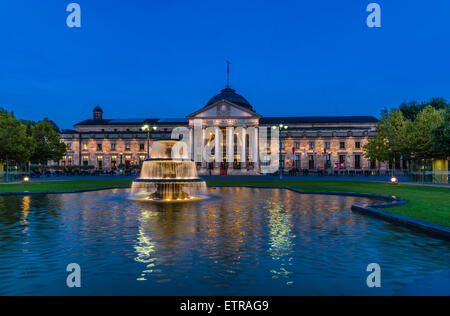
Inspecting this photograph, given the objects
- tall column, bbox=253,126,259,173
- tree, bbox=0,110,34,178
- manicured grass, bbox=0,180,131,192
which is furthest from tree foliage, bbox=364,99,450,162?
tree, bbox=0,110,34,178

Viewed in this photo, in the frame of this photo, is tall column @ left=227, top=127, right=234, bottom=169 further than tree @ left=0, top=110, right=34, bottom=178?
Yes

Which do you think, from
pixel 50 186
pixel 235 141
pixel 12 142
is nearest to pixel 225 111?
pixel 235 141

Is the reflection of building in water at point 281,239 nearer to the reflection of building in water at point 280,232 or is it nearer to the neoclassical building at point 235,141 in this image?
the reflection of building in water at point 280,232

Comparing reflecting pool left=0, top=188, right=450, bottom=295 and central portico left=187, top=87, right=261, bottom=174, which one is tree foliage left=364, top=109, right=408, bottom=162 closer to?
central portico left=187, top=87, right=261, bottom=174

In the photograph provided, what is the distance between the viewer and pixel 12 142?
158 feet

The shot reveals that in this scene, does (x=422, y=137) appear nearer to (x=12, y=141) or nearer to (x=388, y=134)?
(x=388, y=134)

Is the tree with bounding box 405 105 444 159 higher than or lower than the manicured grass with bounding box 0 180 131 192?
higher

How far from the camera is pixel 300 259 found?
25.7ft

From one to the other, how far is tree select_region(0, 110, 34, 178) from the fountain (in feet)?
104

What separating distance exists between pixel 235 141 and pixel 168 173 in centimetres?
6938

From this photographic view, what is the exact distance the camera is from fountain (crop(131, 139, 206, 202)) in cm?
2245

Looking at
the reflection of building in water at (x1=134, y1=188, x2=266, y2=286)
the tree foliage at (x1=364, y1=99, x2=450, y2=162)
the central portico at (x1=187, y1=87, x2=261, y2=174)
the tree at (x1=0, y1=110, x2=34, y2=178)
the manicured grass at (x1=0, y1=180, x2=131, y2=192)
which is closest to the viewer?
the reflection of building in water at (x1=134, y1=188, x2=266, y2=286)

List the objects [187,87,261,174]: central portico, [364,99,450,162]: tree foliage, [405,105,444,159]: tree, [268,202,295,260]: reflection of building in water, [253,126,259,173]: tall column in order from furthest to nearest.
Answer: [187,87,261,174]: central portico
[253,126,259,173]: tall column
[405,105,444,159]: tree
[364,99,450,162]: tree foliage
[268,202,295,260]: reflection of building in water
